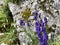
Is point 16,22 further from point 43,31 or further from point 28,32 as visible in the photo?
point 43,31

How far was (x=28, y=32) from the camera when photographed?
4.50 metres

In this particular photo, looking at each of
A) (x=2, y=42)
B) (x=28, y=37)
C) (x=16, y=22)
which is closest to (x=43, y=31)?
(x=28, y=37)

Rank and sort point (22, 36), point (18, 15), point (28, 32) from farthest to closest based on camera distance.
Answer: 1. point (18, 15)
2. point (28, 32)
3. point (22, 36)

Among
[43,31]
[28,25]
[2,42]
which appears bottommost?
[2,42]

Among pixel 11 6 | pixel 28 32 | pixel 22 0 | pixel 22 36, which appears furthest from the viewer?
pixel 22 0

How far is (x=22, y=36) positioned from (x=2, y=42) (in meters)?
0.48

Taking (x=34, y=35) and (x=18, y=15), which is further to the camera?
(x=18, y=15)

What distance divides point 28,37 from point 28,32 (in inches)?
11.2

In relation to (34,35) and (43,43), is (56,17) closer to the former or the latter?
(34,35)

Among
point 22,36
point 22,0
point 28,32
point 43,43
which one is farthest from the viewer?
point 22,0

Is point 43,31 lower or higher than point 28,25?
higher

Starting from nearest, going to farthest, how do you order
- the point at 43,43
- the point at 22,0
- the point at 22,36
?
the point at 43,43 < the point at 22,36 < the point at 22,0

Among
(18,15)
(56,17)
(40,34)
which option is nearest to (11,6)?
(18,15)

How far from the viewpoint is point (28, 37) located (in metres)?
4.22
